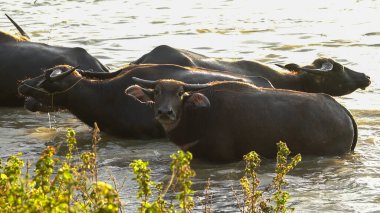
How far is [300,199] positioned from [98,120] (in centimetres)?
297

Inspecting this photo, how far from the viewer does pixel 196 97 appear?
8.15 metres

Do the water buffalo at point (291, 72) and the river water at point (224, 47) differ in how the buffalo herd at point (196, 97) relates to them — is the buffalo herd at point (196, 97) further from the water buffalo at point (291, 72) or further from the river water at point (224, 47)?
the river water at point (224, 47)

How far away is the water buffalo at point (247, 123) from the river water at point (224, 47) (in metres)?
0.14

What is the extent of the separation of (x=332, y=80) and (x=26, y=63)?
333 cm

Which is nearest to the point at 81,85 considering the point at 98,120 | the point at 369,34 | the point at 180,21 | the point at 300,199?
the point at 98,120

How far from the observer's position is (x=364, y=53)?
14.0 metres

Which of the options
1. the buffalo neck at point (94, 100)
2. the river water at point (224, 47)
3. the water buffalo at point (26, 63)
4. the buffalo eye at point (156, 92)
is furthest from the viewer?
the water buffalo at point (26, 63)

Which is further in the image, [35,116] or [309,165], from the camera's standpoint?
[35,116]

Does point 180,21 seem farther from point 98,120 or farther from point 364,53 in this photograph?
point 98,120

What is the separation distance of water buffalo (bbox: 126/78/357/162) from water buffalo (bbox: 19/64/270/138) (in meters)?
0.87

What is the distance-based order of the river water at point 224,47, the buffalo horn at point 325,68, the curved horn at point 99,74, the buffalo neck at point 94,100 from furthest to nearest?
the buffalo horn at point 325,68 < the curved horn at point 99,74 < the buffalo neck at point 94,100 < the river water at point 224,47

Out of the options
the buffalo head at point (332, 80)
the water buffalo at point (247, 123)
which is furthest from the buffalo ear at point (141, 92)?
the buffalo head at point (332, 80)

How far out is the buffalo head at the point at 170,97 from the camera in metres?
8.02

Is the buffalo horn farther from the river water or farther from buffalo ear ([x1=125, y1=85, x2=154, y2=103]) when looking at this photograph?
buffalo ear ([x1=125, y1=85, x2=154, y2=103])
